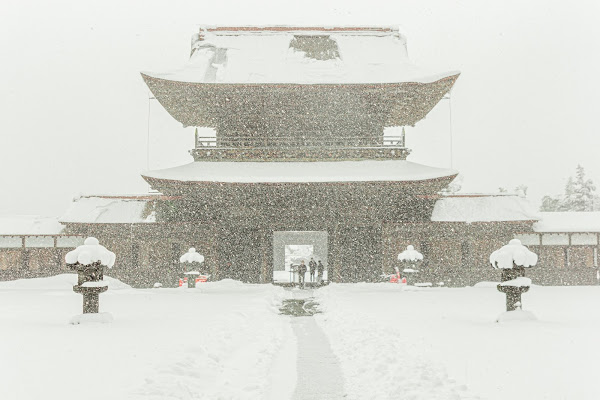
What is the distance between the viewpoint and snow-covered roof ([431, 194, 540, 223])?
25422 mm

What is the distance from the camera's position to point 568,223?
27.4 metres

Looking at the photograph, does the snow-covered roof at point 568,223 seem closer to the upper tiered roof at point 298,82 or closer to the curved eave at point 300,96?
the upper tiered roof at point 298,82

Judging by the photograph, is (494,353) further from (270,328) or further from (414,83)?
(414,83)

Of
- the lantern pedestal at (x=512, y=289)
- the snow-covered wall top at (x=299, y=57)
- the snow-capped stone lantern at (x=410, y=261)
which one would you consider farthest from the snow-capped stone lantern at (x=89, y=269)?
the snow-capped stone lantern at (x=410, y=261)

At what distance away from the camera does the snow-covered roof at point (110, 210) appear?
2618 centimetres

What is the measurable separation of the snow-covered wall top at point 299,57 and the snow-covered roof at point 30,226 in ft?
36.6

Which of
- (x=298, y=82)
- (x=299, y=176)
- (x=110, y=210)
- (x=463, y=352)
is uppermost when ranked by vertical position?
(x=298, y=82)

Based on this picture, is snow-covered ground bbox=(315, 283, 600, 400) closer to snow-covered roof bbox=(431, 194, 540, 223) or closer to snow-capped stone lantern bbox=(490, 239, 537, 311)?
snow-capped stone lantern bbox=(490, 239, 537, 311)

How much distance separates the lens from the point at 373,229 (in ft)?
78.9

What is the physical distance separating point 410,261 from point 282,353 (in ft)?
48.6

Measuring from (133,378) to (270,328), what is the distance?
221 inches

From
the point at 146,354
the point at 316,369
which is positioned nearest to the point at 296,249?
the point at 316,369

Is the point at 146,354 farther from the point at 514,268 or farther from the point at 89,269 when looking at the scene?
the point at 514,268

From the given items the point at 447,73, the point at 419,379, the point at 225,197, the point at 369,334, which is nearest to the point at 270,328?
the point at 369,334
